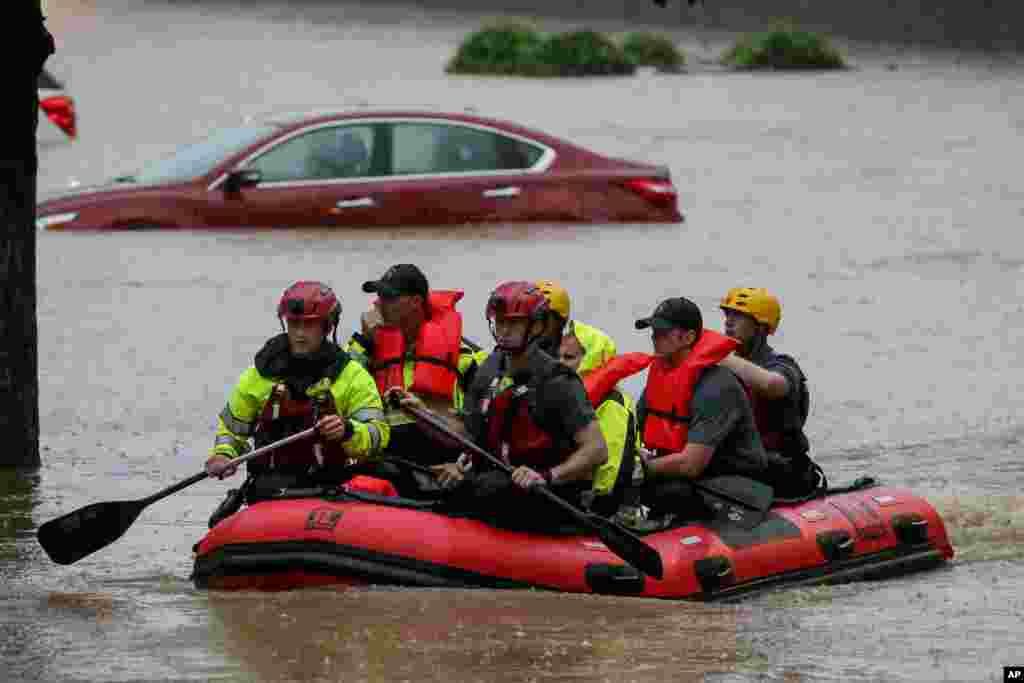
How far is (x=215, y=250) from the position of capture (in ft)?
69.3

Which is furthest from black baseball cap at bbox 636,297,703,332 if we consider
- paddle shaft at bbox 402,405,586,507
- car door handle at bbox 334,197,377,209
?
car door handle at bbox 334,197,377,209

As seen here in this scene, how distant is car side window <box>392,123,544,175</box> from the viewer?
2139cm

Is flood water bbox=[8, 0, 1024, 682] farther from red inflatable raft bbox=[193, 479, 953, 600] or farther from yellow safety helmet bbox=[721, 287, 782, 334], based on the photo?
yellow safety helmet bbox=[721, 287, 782, 334]

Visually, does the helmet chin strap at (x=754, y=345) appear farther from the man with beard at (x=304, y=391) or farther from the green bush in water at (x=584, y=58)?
the green bush in water at (x=584, y=58)

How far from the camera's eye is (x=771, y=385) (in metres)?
10.8

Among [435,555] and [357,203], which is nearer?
[435,555]

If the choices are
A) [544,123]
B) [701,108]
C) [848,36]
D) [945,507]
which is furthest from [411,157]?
[848,36]

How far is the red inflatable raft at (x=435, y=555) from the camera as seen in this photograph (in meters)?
10.0

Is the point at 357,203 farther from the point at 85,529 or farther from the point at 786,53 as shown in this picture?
the point at 786,53

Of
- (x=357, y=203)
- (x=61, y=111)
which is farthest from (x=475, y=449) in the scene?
(x=61, y=111)

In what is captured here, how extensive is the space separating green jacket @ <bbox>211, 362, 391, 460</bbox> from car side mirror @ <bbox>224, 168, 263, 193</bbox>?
1078cm

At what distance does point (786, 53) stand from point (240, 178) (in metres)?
25.4

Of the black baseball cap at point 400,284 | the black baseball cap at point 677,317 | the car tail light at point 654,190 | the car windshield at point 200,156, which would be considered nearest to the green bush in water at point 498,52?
the car tail light at point 654,190

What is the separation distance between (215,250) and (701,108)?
17.9 m
